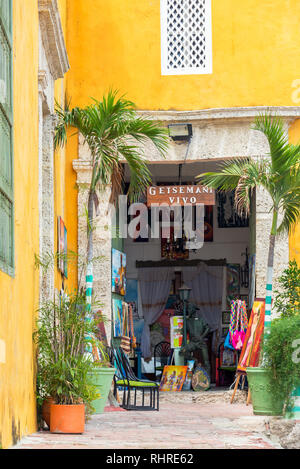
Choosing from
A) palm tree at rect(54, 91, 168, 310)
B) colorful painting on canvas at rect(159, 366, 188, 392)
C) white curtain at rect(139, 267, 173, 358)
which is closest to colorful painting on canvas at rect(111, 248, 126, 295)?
colorful painting on canvas at rect(159, 366, 188, 392)

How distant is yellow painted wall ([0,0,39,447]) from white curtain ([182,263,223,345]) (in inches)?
431

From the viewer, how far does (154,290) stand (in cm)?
1878

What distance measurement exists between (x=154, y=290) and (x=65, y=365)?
11317 mm

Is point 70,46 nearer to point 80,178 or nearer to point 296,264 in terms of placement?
point 80,178

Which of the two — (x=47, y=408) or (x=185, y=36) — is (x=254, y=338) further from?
(x=185, y=36)

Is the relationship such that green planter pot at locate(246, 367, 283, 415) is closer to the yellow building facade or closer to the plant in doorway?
the plant in doorway

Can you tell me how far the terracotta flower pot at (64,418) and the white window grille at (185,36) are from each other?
22.4 feet

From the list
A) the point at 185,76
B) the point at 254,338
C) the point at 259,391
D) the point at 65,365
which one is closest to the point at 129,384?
the point at 259,391

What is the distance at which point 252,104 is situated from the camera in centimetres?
1272

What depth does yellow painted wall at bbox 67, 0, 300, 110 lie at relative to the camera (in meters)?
12.8

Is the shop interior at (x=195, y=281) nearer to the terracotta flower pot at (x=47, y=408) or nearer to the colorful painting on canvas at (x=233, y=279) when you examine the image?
the colorful painting on canvas at (x=233, y=279)

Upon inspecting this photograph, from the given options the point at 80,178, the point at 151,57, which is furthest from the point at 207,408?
the point at 151,57

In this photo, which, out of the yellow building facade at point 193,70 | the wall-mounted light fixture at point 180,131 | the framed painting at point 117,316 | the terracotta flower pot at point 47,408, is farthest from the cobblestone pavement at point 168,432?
the wall-mounted light fixture at point 180,131

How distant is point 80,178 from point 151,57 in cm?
216
